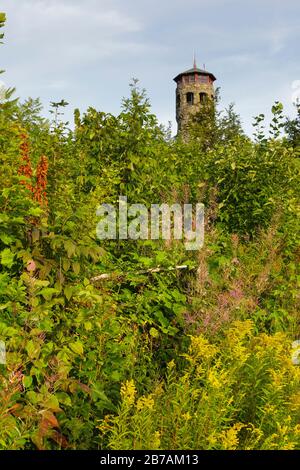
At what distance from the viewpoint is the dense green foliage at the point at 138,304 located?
8.51 feet

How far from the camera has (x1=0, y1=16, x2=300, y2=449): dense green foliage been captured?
259cm

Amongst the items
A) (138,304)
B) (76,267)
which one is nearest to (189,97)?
(138,304)

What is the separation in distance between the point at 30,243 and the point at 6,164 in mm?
730

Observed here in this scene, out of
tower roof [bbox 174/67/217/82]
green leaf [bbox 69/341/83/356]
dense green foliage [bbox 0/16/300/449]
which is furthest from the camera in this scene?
tower roof [bbox 174/67/217/82]

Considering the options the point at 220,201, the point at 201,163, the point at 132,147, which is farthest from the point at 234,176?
the point at 132,147

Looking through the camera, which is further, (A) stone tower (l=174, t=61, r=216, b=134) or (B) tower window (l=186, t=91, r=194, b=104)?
(B) tower window (l=186, t=91, r=194, b=104)

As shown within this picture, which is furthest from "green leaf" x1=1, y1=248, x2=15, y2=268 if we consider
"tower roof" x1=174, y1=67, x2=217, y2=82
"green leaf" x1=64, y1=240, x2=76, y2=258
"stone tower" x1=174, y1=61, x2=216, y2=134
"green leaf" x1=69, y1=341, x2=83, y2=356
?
"tower roof" x1=174, y1=67, x2=217, y2=82

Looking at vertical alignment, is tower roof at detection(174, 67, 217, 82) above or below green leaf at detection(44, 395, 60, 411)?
above

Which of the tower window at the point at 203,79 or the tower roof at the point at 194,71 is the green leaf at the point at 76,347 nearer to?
the tower window at the point at 203,79

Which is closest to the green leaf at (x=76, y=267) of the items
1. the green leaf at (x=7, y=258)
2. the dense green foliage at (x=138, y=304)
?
the dense green foliage at (x=138, y=304)

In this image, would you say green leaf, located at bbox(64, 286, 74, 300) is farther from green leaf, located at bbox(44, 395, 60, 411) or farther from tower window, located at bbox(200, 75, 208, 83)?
tower window, located at bbox(200, 75, 208, 83)

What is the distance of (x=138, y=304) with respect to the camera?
13.9 feet

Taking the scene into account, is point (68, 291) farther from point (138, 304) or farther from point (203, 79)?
point (203, 79)
